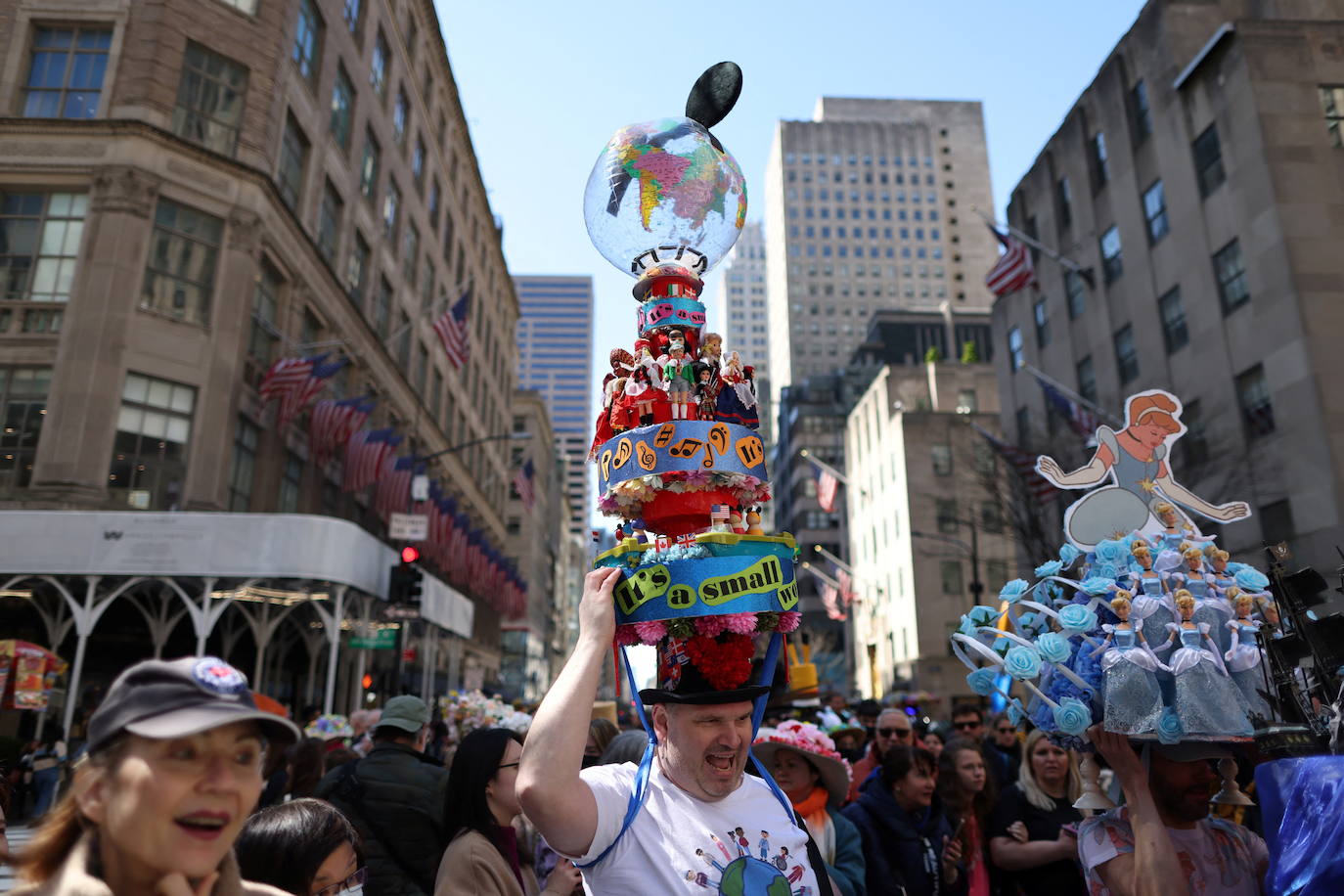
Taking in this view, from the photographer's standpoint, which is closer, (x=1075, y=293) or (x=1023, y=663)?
(x=1023, y=663)

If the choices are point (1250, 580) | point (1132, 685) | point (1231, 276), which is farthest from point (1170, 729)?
point (1231, 276)

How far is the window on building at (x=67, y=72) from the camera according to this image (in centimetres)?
2266

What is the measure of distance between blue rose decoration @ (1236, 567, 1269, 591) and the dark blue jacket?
2781 mm

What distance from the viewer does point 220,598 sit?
72.9 feet

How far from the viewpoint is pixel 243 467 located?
2434 cm

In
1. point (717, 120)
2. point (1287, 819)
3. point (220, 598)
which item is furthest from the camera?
point (220, 598)

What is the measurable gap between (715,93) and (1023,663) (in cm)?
325

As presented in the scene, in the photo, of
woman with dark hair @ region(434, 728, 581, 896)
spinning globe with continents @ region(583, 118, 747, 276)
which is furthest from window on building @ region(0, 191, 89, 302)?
woman with dark hair @ region(434, 728, 581, 896)

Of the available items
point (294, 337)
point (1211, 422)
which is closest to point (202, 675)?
point (294, 337)

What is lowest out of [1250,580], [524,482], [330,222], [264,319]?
[1250,580]

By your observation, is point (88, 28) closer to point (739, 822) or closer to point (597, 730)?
point (597, 730)

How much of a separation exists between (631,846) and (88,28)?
27736 millimetres

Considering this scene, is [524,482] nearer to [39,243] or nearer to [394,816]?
[39,243]

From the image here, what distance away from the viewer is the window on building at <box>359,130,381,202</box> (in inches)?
1353
